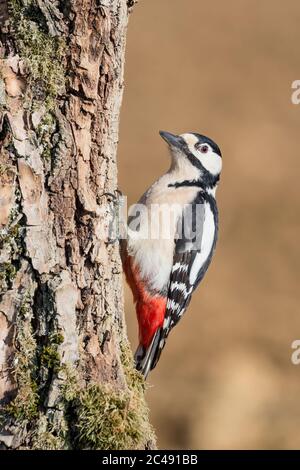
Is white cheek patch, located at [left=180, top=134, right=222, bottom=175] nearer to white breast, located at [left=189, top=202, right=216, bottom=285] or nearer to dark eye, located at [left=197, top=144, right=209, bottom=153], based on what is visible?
dark eye, located at [left=197, top=144, right=209, bottom=153]

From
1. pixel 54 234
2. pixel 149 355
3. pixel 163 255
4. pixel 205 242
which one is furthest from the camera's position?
pixel 205 242

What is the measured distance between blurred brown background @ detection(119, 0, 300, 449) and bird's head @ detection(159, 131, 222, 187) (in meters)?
2.56

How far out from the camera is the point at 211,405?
6691 mm

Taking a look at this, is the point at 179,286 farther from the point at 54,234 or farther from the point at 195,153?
the point at 54,234

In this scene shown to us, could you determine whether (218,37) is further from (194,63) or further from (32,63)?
(32,63)

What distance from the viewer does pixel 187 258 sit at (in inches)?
169

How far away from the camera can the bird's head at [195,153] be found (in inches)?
179

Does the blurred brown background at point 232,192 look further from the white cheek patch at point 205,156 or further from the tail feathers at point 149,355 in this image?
the white cheek patch at point 205,156


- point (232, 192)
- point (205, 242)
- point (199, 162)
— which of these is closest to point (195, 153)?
point (199, 162)

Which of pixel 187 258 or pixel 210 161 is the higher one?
pixel 210 161

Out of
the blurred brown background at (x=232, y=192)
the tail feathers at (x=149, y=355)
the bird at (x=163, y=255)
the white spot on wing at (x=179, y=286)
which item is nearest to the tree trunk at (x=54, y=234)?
the tail feathers at (x=149, y=355)

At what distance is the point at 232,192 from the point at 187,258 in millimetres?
3717

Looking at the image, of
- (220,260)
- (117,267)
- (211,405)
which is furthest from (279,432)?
(117,267)

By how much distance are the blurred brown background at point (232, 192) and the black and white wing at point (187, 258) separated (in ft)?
7.91
